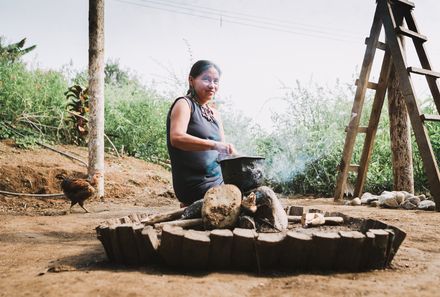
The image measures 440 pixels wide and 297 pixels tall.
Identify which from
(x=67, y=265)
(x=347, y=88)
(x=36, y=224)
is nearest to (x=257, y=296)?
(x=67, y=265)

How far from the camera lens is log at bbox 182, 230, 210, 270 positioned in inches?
74.9

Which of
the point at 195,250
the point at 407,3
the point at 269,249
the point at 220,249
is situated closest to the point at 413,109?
the point at 407,3

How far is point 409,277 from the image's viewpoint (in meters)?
→ 1.89

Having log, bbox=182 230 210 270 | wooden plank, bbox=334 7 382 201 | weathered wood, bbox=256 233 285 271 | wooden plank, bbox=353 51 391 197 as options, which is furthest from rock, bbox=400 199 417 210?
log, bbox=182 230 210 270

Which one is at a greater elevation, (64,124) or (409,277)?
(64,124)

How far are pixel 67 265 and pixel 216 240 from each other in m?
0.94

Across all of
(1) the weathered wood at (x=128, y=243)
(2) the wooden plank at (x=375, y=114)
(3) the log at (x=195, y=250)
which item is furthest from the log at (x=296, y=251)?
(2) the wooden plank at (x=375, y=114)

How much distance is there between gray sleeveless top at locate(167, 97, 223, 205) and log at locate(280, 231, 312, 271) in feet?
3.23

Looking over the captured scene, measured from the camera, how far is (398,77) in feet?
14.9

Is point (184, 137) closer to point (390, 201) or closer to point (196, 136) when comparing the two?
point (196, 136)

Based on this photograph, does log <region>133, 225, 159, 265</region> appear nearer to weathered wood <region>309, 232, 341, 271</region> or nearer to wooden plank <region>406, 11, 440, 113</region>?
weathered wood <region>309, 232, 341, 271</region>

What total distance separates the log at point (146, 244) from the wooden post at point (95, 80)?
12.5 ft

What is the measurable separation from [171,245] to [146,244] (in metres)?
0.18

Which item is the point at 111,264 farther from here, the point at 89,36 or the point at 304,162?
the point at 304,162
